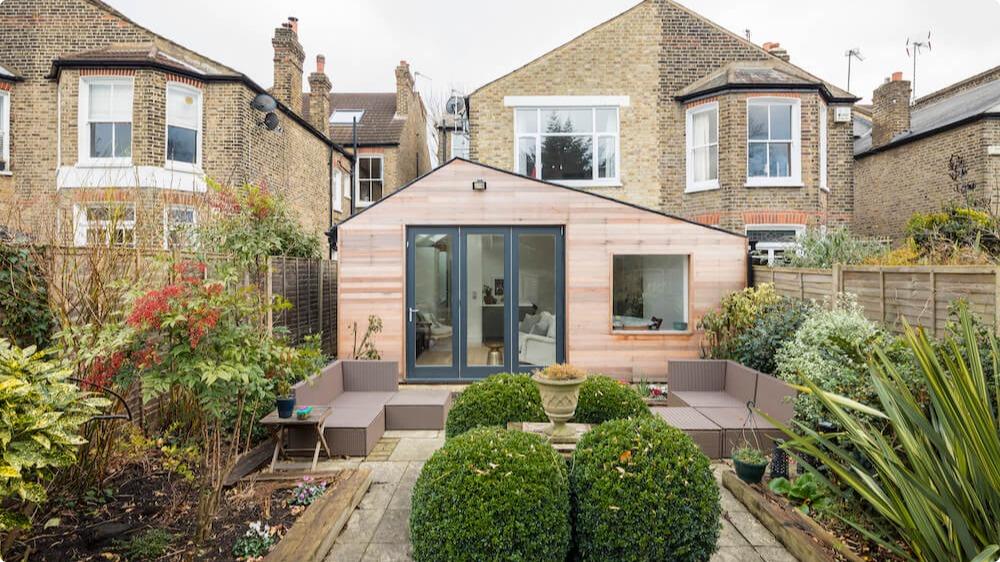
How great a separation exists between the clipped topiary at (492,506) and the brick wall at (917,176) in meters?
14.3

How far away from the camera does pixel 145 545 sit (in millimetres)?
3180

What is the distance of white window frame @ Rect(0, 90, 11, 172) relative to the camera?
12203mm

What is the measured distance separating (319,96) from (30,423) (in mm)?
17097

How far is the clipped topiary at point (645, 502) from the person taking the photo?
303 centimetres

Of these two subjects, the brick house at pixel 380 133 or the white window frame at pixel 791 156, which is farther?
the brick house at pixel 380 133

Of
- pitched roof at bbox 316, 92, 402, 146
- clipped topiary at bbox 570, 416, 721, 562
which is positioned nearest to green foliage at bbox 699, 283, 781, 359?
clipped topiary at bbox 570, 416, 721, 562

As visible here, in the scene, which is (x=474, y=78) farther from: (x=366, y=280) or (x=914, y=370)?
(x=914, y=370)

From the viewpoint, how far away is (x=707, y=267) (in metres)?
8.48


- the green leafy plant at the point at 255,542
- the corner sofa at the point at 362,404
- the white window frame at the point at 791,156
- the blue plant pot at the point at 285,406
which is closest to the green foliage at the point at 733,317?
the corner sofa at the point at 362,404

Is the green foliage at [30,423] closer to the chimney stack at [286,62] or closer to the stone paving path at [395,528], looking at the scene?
the stone paving path at [395,528]

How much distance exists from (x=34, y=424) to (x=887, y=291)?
715cm

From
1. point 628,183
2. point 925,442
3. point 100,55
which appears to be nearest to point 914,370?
point 925,442

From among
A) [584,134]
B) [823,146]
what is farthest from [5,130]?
[823,146]

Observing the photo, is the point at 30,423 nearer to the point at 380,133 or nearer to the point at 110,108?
the point at 110,108
